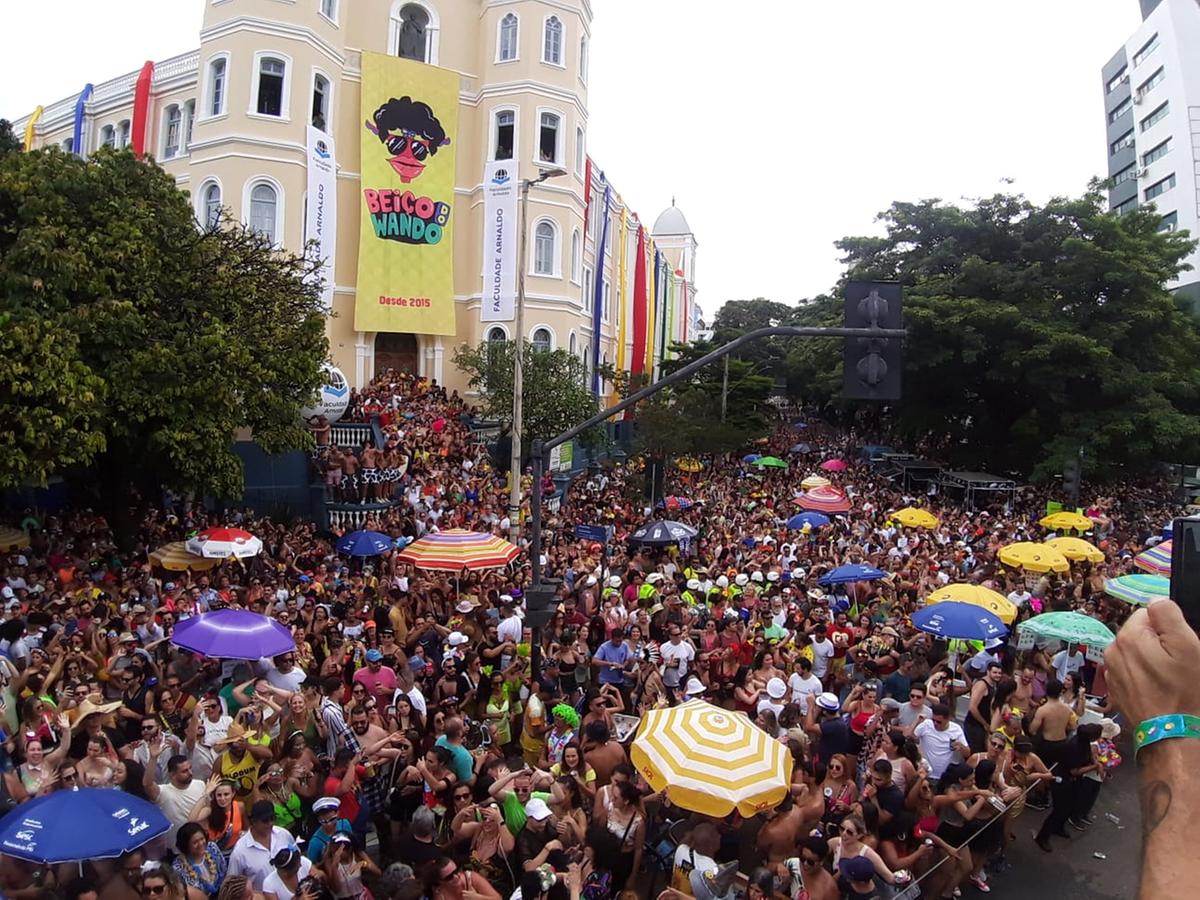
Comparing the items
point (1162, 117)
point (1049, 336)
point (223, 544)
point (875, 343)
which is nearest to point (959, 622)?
point (875, 343)

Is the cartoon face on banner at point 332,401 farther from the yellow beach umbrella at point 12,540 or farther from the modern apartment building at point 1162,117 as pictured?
the modern apartment building at point 1162,117

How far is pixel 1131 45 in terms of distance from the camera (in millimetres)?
54406

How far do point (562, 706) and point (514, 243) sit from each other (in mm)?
25660

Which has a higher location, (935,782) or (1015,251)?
(1015,251)

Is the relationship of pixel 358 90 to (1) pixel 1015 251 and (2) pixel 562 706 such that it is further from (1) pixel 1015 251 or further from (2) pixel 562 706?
(2) pixel 562 706

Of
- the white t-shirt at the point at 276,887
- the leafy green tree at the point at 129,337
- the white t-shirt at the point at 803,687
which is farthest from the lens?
the leafy green tree at the point at 129,337

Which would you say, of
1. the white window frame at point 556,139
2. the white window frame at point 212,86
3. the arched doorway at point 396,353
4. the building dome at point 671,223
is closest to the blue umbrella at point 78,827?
the arched doorway at point 396,353

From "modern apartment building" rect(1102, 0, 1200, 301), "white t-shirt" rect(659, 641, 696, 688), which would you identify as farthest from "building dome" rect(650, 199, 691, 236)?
"white t-shirt" rect(659, 641, 696, 688)

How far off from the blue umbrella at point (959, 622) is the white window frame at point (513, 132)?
25.9 metres

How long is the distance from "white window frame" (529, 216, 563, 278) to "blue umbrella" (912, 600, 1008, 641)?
985 inches

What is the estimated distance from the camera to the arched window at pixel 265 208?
28000mm

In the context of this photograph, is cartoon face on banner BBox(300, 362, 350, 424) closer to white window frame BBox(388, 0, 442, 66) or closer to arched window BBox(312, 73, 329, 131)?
arched window BBox(312, 73, 329, 131)

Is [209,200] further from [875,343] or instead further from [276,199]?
[875,343]

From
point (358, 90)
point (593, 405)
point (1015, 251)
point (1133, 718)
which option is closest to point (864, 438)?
point (1015, 251)
